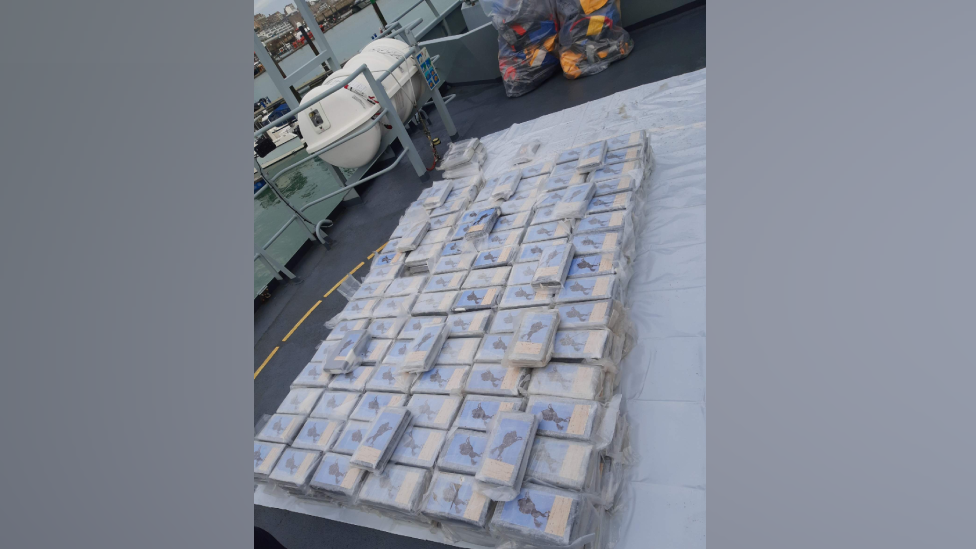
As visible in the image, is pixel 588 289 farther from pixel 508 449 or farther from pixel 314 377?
pixel 314 377

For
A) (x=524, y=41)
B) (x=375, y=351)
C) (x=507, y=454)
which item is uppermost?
(x=524, y=41)

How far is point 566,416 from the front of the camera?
3012 mm

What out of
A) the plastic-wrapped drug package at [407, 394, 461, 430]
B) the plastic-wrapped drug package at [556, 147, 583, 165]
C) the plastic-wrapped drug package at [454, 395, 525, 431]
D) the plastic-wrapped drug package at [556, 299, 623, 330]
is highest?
the plastic-wrapped drug package at [556, 147, 583, 165]

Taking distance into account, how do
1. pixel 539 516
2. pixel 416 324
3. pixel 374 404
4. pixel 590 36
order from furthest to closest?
1. pixel 590 36
2. pixel 416 324
3. pixel 374 404
4. pixel 539 516

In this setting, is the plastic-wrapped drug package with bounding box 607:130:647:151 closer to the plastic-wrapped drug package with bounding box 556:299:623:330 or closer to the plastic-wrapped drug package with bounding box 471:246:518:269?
the plastic-wrapped drug package with bounding box 471:246:518:269

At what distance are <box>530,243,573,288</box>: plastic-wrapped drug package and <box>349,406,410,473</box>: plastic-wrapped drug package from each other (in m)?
1.55

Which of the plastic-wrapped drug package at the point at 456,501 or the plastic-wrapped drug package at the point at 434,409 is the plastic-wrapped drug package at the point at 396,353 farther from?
the plastic-wrapped drug package at the point at 456,501

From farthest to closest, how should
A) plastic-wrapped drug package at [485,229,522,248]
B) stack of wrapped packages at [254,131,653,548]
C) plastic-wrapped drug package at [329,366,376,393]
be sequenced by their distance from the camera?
plastic-wrapped drug package at [485,229,522,248], plastic-wrapped drug package at [329,366,376,393], stack of wrapped packages at [254,131,653,548]

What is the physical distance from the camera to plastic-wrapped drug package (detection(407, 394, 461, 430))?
343cm

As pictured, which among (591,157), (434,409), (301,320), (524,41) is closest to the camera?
(434,409)

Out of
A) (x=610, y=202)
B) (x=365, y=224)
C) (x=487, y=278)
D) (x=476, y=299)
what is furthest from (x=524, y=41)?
(x=476, y=299)

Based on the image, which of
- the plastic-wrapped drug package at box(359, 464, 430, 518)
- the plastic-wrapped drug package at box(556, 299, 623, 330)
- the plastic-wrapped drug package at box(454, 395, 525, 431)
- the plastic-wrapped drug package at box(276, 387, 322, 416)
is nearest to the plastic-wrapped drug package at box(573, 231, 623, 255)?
the plastic-wrapped drug package at box(556, 299, 623, 330)

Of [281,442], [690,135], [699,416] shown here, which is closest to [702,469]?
[699,416]

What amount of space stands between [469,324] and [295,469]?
1.86 meters
